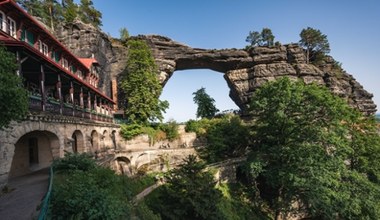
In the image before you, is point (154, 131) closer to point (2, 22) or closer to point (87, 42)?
point (87, 42)

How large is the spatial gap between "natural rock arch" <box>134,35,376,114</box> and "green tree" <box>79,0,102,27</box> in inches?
525

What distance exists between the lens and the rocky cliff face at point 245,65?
41688mm

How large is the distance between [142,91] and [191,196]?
23377 millimetres

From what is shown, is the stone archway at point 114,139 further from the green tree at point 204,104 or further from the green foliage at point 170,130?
the green tree at point 204,104

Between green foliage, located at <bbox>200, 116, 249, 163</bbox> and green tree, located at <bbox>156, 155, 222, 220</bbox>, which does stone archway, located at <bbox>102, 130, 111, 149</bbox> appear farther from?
green tree, located at <bbox>156, 155, 222, 220</bbox>

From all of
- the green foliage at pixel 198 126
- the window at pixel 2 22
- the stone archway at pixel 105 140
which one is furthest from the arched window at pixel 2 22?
the green foliage at pixel 198 126

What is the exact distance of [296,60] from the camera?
43188 millimetres

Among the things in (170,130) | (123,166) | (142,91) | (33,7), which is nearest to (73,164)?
(123,166)

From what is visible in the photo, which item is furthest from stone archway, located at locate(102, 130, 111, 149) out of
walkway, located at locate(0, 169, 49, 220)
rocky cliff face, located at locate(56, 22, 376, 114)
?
rocky cliff face, located at locate(56, 22, 376, 114)

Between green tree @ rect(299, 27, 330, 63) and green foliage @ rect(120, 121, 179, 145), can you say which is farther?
green tree @ rect(299, 27, 330, 63)

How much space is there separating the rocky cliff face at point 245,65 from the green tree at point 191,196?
30161 mm

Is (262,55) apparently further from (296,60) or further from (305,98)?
(305,98)

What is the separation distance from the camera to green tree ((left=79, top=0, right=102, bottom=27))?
47.3m

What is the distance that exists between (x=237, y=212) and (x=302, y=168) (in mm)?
7580
